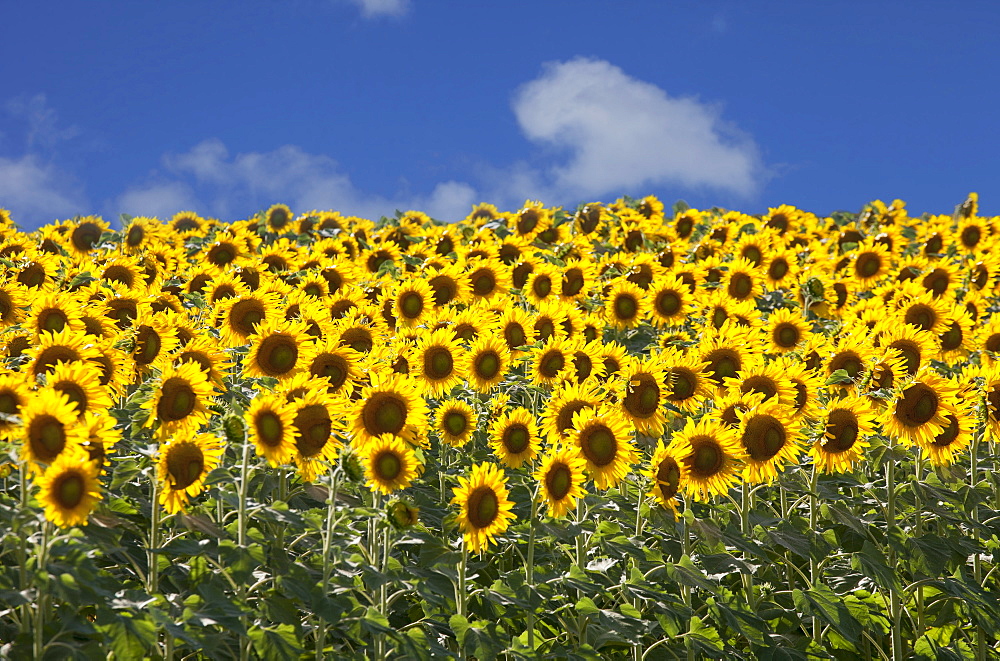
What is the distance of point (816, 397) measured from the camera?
6719mm

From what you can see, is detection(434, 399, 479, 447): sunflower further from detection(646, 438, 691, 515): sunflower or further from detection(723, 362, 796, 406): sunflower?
detection(723, 362, 796, 406): sunflower

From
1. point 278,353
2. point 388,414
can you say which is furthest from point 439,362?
point 388,414

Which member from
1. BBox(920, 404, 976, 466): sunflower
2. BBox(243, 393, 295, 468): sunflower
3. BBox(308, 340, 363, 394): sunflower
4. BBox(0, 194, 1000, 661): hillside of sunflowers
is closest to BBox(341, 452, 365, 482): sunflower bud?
BBox(0, 194, 1000, 661): hillside of sunflowers

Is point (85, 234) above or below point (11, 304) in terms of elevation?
above

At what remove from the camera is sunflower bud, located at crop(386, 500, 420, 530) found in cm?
498

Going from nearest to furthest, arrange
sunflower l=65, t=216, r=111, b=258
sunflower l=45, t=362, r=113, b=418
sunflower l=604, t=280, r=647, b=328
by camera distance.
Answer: sunflower l=45, t=362, r=113, b=418 < sunflower l=604, t=280, r=647, b=328 < sunflower l=65, t=216, r=111, b=258

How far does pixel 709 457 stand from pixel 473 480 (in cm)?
147

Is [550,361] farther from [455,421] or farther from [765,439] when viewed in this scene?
[765,439]

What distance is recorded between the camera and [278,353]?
667 cm

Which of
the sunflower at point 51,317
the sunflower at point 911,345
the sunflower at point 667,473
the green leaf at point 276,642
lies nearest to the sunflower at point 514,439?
the sunflower at point 667,473

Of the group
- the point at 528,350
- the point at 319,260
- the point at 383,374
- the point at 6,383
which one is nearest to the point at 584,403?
the point at 383,374

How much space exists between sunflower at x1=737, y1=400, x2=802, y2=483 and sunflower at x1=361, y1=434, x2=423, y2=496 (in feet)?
6.41

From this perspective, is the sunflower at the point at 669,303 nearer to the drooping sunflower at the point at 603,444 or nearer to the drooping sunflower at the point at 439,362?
the drooping sunflower at the point at 439,362

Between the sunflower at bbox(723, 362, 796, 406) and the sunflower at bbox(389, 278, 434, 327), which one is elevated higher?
the sunflower at bbox(389, 278, 434, 327)
